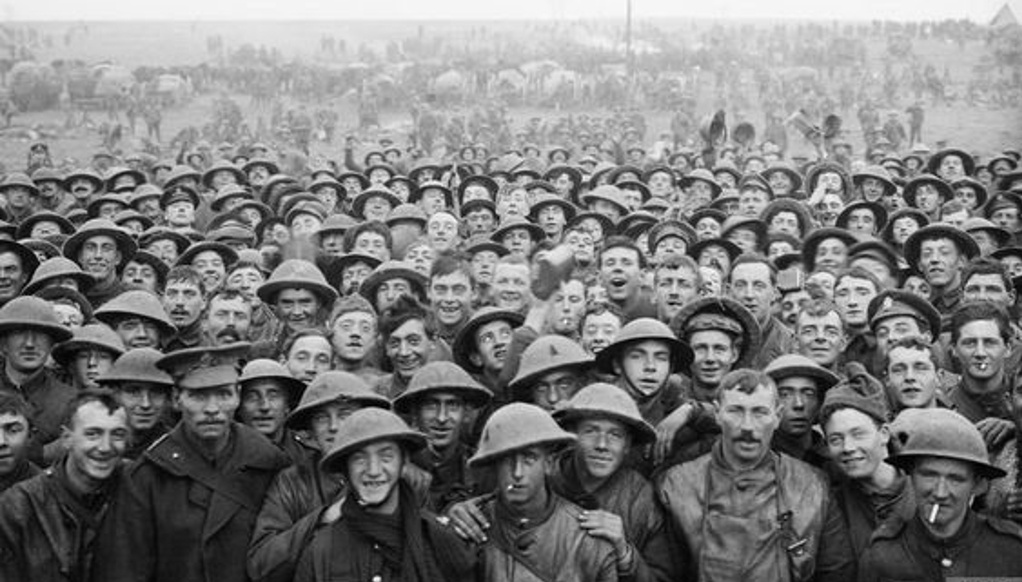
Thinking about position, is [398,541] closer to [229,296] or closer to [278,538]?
[278,538]

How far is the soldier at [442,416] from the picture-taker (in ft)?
17.1

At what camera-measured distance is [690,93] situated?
3192 cm

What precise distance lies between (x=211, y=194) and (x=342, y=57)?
35704 millimetres

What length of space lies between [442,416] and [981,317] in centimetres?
337

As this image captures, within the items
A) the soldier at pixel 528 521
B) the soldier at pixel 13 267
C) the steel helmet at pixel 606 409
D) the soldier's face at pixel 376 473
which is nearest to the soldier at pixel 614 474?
the steel helmet at pixel 606 409

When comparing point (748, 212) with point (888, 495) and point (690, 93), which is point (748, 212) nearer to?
point (888, 495)

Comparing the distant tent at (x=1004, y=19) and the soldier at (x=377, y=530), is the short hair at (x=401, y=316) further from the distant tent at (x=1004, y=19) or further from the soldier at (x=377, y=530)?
the distant tent at (x=1004, y=19)

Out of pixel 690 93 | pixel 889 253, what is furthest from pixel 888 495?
pixel 690 93

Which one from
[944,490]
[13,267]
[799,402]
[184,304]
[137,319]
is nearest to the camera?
[944,490]

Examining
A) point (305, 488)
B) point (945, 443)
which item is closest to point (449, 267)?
point (305, 488)

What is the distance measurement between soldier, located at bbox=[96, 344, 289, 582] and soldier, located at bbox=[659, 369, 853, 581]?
2090 millimetres

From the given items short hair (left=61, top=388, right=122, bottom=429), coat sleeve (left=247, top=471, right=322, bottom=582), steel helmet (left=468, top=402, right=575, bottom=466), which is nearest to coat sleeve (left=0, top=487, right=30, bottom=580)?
short hair (left=61, top=388, right=122, bottom=429)

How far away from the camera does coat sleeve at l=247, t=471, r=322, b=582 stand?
14.6 feet

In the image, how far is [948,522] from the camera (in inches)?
166
